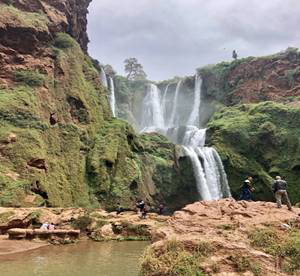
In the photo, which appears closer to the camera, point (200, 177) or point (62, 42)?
point (200, 177)

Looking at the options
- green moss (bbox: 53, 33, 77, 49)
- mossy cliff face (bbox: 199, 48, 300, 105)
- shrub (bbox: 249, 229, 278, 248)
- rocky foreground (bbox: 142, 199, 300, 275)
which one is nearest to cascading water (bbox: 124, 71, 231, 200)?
mossy cliff face (bbox: 199, 48, 300, 105)

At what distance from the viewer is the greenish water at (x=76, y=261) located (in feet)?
52.2

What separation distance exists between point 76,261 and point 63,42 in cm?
3545

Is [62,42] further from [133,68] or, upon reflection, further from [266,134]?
[133,68]

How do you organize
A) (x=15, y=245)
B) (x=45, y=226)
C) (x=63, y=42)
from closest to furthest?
(x=15, y=245)
(x=45, y=226)
(x=63, y=42)

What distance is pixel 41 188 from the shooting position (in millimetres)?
33844

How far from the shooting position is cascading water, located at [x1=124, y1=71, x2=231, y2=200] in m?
47.7

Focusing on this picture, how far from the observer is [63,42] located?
49062 mm

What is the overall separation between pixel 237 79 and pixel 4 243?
59961 millimetres

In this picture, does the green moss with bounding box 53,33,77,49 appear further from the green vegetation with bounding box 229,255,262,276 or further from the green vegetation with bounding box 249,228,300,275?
the green vegetation with bounding box 229,255,262,276

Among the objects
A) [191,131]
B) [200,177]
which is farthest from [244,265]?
[191,131]

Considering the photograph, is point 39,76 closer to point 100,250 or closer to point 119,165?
point 119,165

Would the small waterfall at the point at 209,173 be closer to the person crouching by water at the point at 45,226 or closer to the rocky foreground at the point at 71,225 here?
the rocky foreground at the point at 71,225

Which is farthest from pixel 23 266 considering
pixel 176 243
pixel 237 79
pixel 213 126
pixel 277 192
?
pixel 237 79
